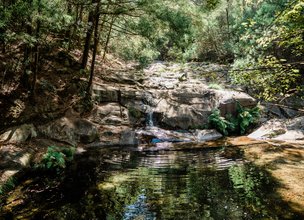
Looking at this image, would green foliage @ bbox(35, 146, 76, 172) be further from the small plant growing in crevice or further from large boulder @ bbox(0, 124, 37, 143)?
large boulder @ bbox(0, 124, 37, 143)

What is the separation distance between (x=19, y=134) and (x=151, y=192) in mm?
5360

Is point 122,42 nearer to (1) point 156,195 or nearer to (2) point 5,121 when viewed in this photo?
(2) point 5,121

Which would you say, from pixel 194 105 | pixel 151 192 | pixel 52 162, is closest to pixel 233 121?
pixel 194 105

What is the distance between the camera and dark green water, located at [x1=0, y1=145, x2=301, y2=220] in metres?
5.38

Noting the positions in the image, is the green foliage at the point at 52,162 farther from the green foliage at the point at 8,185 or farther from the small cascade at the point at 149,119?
the small cascade at the point at 149,119

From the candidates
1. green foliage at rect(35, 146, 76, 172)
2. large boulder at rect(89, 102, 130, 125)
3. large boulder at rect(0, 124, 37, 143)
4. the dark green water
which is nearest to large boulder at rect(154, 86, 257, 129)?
large boulder at rect(89, 102, 130, 125)

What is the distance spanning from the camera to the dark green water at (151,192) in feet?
17.7

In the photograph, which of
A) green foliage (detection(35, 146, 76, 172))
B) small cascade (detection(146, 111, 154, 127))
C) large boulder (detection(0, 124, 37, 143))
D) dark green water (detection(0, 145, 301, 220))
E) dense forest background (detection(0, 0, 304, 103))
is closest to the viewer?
dense forest background (detection(0, 0, 304, 103))

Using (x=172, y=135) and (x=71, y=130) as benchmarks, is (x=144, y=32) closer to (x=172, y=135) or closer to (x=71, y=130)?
(x=71, y=130)

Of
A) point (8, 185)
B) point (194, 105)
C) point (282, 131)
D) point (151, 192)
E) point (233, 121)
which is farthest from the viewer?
point (194, 105)

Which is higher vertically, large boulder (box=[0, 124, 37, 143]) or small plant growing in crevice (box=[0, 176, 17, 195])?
large boulder (box=[0, 124, 37, 143])

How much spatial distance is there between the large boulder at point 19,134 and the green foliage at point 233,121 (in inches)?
332

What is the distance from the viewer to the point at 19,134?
9438 mm

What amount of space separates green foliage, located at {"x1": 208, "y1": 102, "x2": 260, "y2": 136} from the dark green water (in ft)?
15.6
